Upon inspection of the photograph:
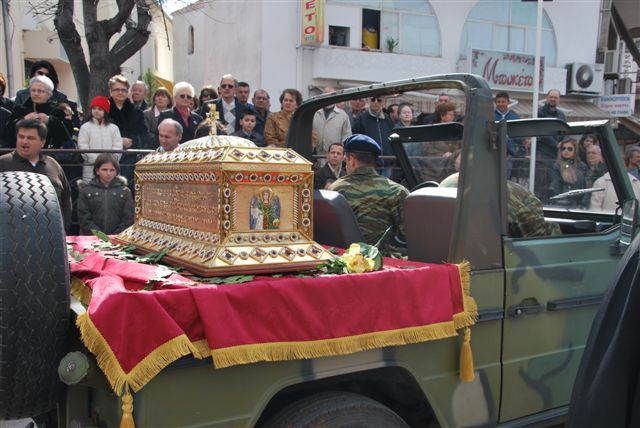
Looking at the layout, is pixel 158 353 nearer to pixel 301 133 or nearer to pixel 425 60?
pixel 301 133

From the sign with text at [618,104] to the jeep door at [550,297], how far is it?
16874mm

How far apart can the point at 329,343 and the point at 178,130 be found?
343cm

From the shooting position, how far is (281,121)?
21.4 ft

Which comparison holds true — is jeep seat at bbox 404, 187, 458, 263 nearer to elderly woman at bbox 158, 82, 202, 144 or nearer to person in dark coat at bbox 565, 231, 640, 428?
person in dark coat at bbox 565, 231, 640, 428

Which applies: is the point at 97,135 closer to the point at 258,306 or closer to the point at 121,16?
the point at 121,16

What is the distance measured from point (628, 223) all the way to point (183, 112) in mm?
5017

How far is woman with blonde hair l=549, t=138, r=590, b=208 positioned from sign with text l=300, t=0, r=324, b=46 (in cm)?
1041

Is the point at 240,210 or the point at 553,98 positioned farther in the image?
the point at 553,98

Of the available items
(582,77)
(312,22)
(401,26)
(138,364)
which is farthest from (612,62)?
(138,364)

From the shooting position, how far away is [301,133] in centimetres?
407

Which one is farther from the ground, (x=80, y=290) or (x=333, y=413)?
(x=80, y=290)

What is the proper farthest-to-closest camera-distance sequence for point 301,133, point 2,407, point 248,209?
point 301,133
point 248,209
point 2,407

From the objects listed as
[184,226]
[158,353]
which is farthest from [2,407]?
[184,226]

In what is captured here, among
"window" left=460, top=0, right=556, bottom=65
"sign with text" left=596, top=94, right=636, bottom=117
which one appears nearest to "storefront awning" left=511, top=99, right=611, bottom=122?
"sign with text" left=596, top=94, right=636, bottom=117
